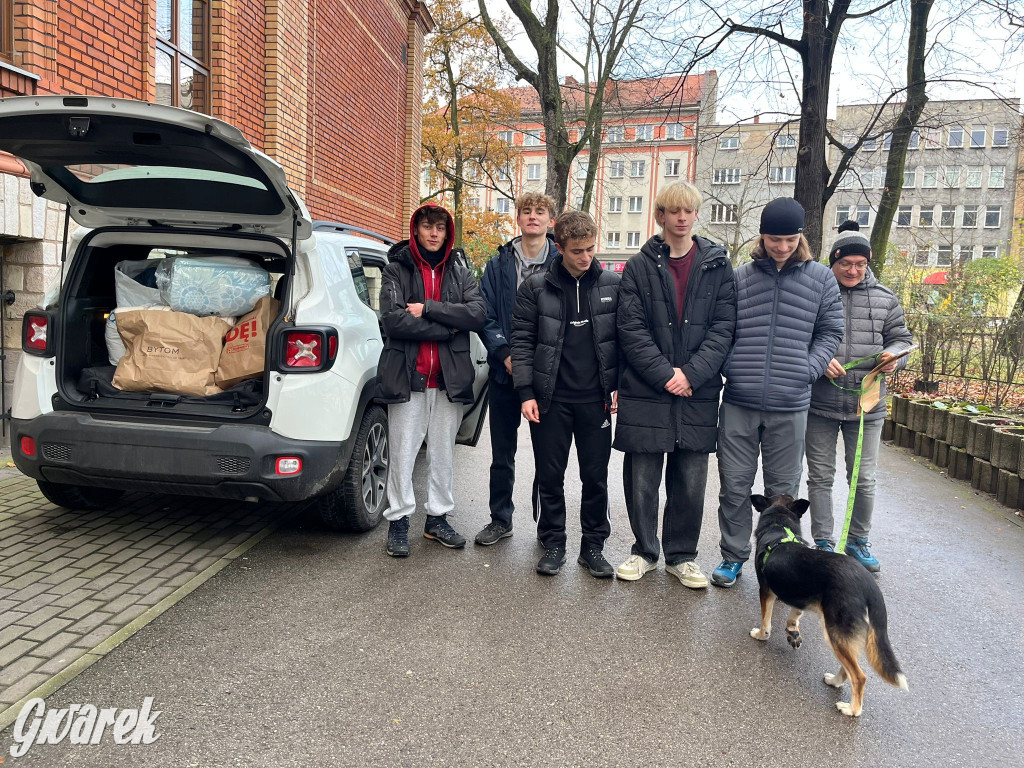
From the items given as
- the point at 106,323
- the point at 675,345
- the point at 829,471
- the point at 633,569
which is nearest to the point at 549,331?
the point at 675,345

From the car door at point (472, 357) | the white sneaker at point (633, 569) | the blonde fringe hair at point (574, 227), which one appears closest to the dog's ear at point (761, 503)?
the white sneaker at point (633, 569)

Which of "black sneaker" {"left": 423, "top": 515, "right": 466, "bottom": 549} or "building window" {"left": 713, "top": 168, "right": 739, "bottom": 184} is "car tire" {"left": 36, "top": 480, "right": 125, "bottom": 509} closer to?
"black sneaker" {"left": 423, "top": 515, "right": 466, "bottom": 549}

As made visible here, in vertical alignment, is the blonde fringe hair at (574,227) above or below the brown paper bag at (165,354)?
above

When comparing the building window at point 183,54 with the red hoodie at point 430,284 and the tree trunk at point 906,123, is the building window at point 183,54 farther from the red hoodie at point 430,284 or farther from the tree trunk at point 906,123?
the tree trunk at point 906,123

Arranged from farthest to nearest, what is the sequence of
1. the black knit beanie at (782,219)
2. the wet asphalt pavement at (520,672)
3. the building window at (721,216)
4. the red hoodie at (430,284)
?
1. the building window at (721,216)
2. the red hoodie at (430,284)
3. the black knit beanie at (782,219)
4. the wet asphalt pavement at (520,672)

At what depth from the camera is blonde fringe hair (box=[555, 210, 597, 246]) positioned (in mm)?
4109

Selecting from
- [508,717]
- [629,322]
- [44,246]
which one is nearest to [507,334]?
[629,322]

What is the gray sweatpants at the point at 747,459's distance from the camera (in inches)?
167

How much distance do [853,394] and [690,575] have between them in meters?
1.48

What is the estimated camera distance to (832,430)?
15.5ft

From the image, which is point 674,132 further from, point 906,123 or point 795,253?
point 795,253

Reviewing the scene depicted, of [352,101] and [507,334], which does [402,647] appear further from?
[352,101]

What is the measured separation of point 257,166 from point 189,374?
48.6 inches

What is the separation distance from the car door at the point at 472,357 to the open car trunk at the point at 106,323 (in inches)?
24.3
